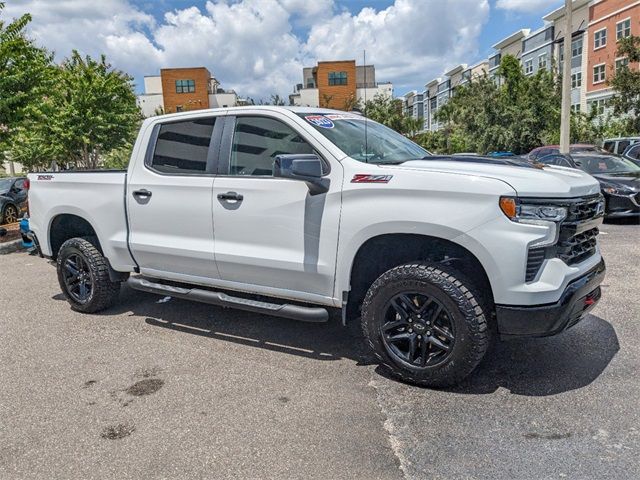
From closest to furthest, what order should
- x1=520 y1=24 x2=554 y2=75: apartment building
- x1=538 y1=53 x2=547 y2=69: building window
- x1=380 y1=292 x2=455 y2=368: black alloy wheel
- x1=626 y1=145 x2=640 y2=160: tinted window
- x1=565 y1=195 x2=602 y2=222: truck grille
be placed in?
x1=565 y1=195 x2=602 y2=222: truck grille
x1=380 y1=292 x2=455 y2=368: black alloy wheel
x1=626 y1=145 x2=640 y2=160: tinted window
x1=538 y1=53 x2=547 y2=69: building window
x1=520 y1=24 x2=554 y2=75: apartment building

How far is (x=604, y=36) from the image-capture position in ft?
146

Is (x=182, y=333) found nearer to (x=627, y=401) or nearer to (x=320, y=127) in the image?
(x=320, y=127)

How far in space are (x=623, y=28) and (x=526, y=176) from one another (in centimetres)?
4769

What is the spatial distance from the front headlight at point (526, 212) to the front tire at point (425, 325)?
21.5 inches

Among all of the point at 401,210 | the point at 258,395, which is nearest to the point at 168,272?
the point at 258,395

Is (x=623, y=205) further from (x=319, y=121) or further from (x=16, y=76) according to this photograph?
(x=16, y=76)

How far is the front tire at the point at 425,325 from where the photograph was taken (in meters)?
3.42

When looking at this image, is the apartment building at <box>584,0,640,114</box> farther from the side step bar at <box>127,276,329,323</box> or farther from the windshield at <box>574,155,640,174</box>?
the side step bar at <box>127,276,329,323</box>

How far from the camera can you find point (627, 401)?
3395 millimetres

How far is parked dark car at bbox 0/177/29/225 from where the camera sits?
14281 millimetres

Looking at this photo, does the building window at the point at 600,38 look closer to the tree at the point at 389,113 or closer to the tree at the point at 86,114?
the tree at the point at 389,113

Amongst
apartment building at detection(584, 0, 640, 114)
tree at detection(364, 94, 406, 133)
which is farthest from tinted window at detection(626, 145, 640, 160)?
tree at detection(364, 94, 406, 133)

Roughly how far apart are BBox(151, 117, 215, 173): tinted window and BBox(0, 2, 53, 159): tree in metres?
7.56

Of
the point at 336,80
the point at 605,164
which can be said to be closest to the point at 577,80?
the point at 336,80
